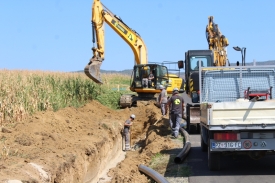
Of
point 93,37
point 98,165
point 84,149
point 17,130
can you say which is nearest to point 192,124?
point 98,165

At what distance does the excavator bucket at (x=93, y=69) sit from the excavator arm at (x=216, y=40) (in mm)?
5538

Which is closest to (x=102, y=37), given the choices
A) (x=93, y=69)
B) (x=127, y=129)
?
(x=93, y=69)

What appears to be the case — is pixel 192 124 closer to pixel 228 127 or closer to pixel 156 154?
pixel 156 154

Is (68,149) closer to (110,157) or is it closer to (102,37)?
(110,157)

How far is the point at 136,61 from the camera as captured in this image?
27703 mm

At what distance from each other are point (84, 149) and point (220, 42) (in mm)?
12388

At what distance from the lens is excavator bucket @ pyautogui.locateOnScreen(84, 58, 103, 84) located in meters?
22.9

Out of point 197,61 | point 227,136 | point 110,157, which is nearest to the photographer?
point 227,136

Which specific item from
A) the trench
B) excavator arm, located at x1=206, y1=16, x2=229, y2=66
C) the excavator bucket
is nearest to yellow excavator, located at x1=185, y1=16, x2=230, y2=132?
excavator arm, located at x1=206, y1=16, x2=229, y2=66

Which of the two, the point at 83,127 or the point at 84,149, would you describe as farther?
the point at 83,127

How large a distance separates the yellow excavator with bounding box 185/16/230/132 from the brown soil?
121cm

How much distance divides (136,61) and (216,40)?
18.7 feet

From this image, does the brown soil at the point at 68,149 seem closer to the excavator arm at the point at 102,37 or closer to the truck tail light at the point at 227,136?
the truck tail light at the point at 227,136

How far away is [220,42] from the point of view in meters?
23.5
